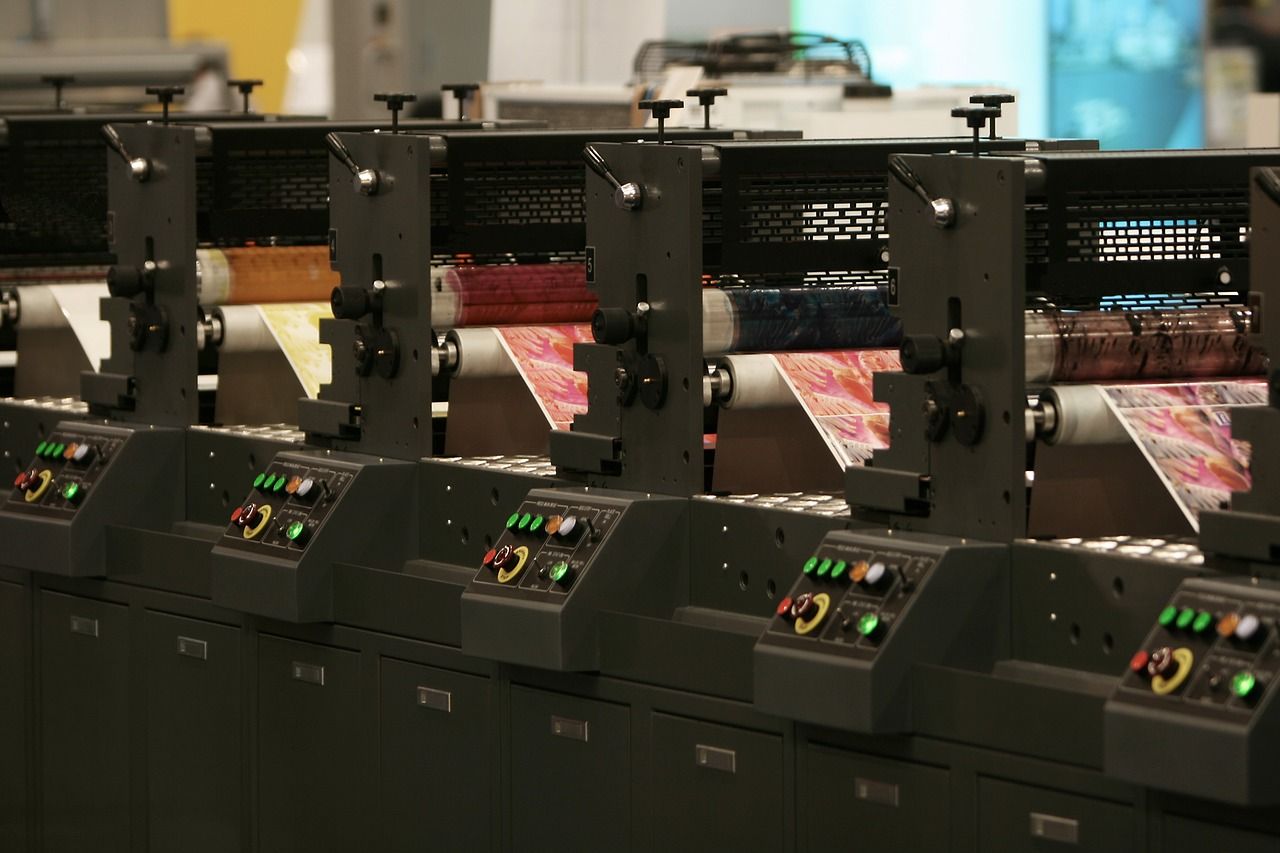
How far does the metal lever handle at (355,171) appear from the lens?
4480 mm

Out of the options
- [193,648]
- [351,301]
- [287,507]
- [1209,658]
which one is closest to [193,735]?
[193,648]

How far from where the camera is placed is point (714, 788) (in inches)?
153

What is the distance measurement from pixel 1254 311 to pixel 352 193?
77.3 inches

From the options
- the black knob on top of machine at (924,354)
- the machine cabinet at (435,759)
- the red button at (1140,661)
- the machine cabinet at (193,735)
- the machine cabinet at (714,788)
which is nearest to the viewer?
the red button at (1140,661)

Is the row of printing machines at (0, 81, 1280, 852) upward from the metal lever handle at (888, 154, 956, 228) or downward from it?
downward

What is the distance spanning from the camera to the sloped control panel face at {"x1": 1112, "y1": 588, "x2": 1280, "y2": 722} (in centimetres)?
300

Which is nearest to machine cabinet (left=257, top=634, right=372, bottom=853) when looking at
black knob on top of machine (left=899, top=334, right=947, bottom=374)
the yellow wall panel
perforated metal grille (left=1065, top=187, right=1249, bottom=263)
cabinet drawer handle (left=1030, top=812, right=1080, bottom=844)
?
black knob on top of machine (left=899, top=334, right=947, bottom=374)

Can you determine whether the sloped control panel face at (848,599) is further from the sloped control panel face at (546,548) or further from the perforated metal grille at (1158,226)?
the perforated metal grille at (1158,226)

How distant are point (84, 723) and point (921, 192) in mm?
2605

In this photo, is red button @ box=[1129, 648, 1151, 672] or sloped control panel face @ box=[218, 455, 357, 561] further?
sloped control panel face @ box=[218, 455, 357, 561]

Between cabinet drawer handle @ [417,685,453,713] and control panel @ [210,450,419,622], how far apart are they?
0.93ft

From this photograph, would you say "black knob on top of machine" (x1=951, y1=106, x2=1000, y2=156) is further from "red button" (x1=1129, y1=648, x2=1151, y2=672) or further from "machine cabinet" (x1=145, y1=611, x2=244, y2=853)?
"machine cabinet" (x1=145, y1=611, x2=244, y2=853)

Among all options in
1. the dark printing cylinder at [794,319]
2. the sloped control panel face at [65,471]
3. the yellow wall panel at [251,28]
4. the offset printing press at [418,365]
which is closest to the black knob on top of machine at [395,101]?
the offset printing press at [418,365]

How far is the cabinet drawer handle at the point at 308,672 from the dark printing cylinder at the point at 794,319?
1.17m
